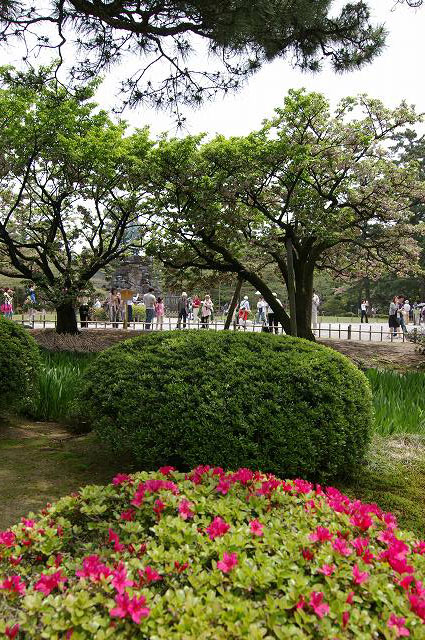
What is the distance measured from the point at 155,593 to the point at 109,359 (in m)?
2.62

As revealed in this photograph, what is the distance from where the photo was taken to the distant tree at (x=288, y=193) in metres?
10.3

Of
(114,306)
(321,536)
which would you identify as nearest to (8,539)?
(321,536)

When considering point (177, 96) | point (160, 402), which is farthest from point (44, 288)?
point (160, 402)

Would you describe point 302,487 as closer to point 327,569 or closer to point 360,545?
point 360,545

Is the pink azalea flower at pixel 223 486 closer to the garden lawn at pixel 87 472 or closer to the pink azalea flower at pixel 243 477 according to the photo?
the pink azalea flower at pixel 243 477

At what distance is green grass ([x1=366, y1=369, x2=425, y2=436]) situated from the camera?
4477mm

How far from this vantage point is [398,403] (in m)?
4.96

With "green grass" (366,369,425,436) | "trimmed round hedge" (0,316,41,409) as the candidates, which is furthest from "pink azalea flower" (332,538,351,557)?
"trimmed round hedge" (0,316,41,409)

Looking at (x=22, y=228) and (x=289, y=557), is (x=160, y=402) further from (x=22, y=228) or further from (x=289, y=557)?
(x=22, y=228)

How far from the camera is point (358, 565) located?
1.47 metres

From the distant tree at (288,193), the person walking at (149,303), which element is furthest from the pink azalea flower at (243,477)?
the person walking at (149,303)

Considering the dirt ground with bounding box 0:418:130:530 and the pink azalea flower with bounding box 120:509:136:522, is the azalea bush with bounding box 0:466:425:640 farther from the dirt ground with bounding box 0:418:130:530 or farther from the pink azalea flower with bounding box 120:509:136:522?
the dirt ground with bounding box 0:418:130:530

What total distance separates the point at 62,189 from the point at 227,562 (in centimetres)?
1190

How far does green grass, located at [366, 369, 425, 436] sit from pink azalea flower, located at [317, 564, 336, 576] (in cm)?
313
